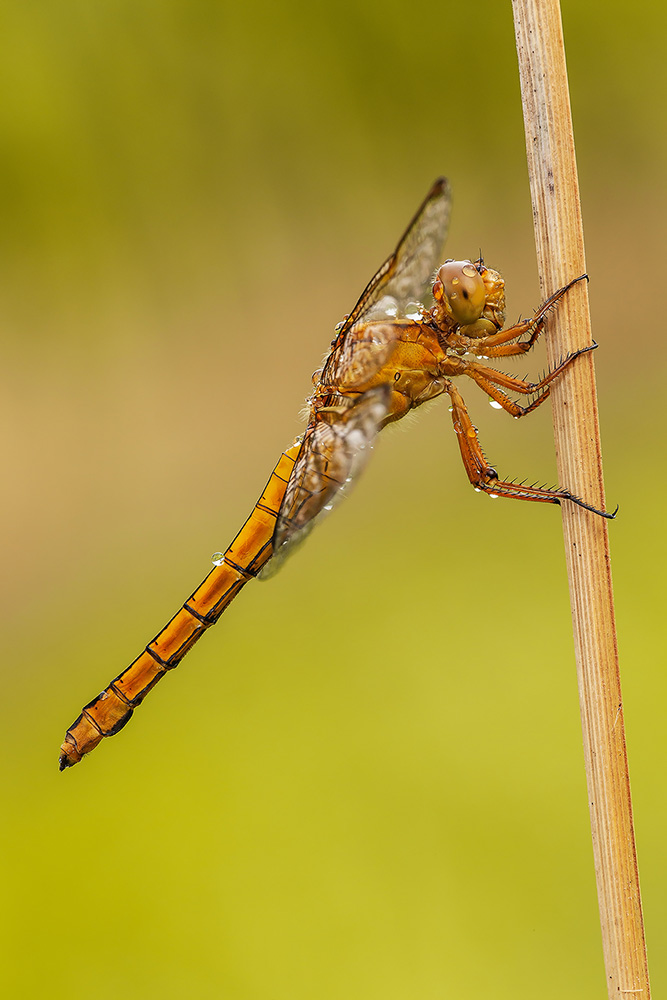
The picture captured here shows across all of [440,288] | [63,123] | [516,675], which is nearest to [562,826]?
[516,675]

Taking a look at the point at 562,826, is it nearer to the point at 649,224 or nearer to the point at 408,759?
the point at 408,759

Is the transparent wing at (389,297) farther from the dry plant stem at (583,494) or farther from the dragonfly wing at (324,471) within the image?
the dry plant stem at (583,494)

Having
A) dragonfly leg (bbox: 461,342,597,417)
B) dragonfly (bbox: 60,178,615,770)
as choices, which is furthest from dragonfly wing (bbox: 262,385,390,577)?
dragonfly leg (bbox: 461,342,597,417)

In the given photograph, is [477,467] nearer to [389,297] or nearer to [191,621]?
[389,297]

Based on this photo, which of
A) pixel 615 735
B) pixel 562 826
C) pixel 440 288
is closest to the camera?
pixel 615 735

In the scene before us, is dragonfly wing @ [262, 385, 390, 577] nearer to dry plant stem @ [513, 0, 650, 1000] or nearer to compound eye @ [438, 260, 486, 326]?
compound eye @ [438, 260, 486, 326]

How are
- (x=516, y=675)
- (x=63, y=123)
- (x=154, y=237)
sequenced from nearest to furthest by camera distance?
(x=516, y=675), (x=63, y=123), (x=154, y=237)
